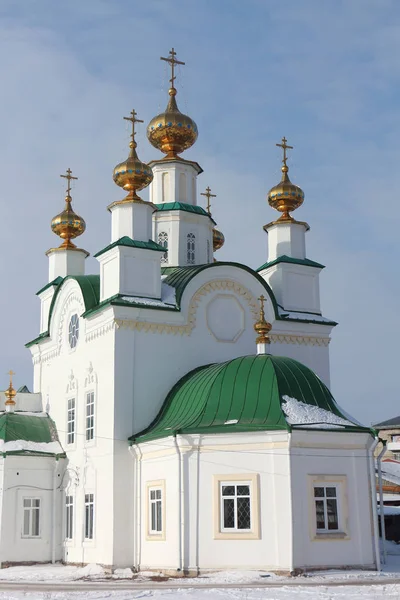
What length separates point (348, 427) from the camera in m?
16.1

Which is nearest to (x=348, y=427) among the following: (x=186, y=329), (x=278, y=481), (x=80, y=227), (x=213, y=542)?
(x=278, y=481)

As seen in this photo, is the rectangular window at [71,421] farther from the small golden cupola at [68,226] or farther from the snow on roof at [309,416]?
the snow on roof at [309,416]

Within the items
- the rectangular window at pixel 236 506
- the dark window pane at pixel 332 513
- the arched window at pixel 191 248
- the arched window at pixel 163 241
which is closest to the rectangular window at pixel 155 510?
the rectangular window at pixel 236 506

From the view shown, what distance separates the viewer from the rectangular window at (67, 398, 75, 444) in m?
20.3

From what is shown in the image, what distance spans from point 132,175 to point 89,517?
754 cm

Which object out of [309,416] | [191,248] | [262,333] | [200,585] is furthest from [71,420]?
[200,585]

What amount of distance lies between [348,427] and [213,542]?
3219 mm

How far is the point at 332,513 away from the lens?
15.8 m

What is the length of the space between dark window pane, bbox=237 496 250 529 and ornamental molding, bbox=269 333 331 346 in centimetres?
552

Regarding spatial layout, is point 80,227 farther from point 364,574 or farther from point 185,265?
point 364,574

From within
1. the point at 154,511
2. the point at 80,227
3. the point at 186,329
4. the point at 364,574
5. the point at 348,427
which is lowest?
the point at 364,574

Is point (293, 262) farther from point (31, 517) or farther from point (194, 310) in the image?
point (31, 517)

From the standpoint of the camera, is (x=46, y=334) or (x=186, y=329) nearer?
(x=186, y=329)

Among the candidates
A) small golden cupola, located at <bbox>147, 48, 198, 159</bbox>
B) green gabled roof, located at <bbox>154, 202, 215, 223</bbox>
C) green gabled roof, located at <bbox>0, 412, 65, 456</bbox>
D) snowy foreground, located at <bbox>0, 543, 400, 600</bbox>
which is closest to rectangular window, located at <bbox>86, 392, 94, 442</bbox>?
green gabled roof, located at <bbox>0, 412, 65, 456</bbox>
